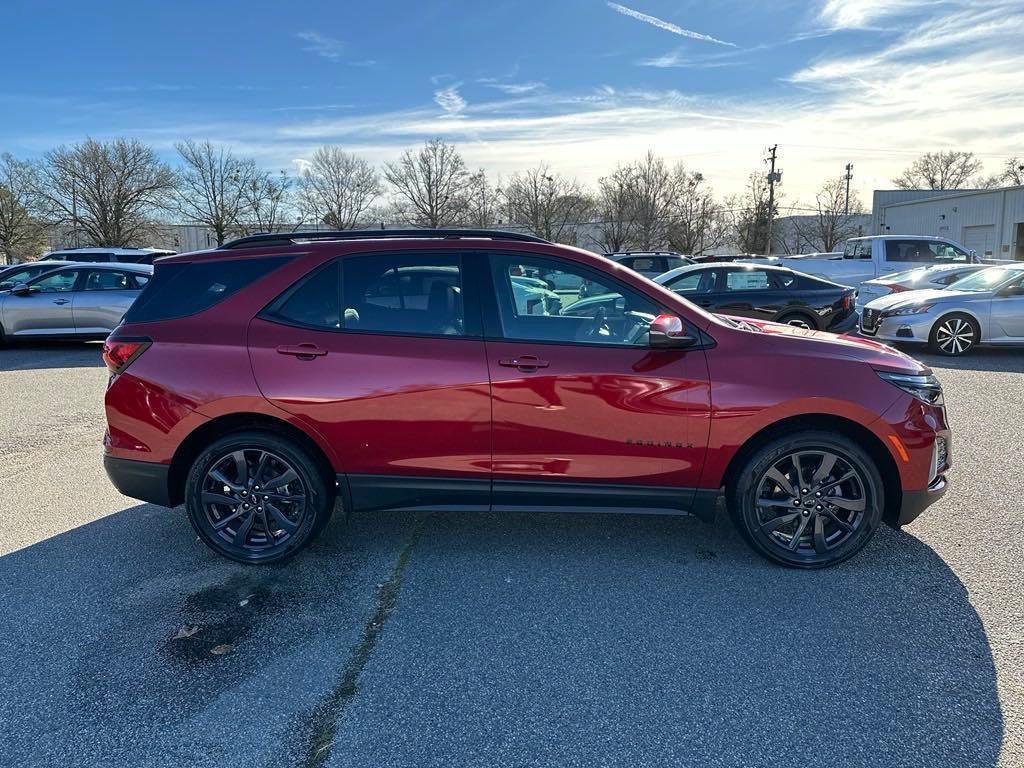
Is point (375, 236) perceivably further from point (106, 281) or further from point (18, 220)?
point (18, 220)

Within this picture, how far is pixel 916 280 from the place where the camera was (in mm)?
13461

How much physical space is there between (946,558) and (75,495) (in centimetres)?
588

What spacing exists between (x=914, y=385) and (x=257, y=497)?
3701 millimetres

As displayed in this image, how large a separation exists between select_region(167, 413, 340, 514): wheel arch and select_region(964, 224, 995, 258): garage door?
4443 cm

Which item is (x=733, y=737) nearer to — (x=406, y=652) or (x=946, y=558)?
(x=406, y=652)

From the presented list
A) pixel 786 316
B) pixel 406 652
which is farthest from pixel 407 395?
pixel 786 316

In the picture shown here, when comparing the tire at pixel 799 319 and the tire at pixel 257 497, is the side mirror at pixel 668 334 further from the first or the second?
the tire at pixel 799 319

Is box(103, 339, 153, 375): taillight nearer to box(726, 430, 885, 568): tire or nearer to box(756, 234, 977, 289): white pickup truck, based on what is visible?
box(726, 430, 885, 568): tire

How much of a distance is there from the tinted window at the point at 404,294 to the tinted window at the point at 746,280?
8591 millimetres

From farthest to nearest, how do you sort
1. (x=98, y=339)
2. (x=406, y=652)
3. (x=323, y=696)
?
(x=98, y=339) < (x=406, y=652) < (x=323, y=696)

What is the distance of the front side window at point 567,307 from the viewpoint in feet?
11.6

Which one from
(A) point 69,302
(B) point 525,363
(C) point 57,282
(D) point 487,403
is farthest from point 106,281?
(B) point 525,363

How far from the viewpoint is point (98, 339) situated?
11719mm

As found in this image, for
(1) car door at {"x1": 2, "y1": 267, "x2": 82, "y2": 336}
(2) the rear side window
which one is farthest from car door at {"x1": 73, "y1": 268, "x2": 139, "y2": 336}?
(2) the rear side window
